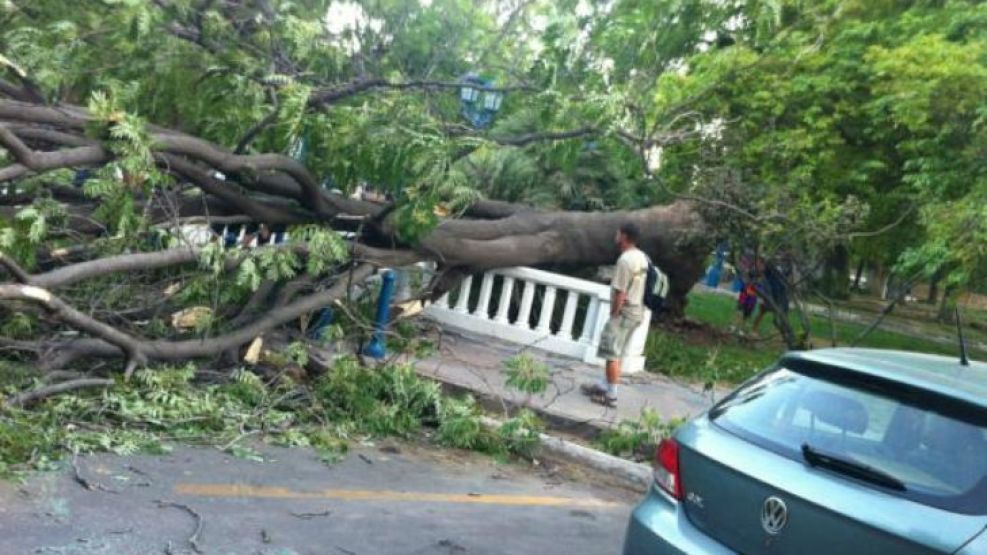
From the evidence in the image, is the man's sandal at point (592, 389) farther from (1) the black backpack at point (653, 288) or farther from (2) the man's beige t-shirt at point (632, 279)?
(1) the black backpack at point (653, 288)

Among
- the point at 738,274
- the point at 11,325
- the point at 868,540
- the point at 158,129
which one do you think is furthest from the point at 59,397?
the point at 738,274

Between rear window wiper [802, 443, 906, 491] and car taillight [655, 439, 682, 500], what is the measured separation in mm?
583

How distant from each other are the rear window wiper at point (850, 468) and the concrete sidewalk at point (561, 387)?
433cm

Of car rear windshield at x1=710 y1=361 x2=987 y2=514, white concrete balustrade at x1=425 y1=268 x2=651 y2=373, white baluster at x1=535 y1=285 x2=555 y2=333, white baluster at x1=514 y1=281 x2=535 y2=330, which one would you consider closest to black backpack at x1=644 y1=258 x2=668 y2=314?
white concrete balustrade at x1=425 y1=268 x2=651 y2=373

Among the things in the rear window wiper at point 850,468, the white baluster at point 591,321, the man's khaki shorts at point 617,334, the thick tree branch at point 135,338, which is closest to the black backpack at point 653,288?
the man's khaki shorts at point 617,334

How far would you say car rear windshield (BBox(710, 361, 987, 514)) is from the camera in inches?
133

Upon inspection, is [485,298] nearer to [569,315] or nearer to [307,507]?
[569,315]

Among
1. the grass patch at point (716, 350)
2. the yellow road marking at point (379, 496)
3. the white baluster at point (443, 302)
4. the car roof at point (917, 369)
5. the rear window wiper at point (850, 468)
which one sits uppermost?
the car roof at point (917, 369)

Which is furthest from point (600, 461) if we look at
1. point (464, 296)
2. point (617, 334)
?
point (464, 296)

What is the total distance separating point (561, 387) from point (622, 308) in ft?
3.38

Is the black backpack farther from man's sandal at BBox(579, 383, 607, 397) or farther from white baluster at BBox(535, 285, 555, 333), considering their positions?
white baluster at BBox(535, 285, 555, 333)

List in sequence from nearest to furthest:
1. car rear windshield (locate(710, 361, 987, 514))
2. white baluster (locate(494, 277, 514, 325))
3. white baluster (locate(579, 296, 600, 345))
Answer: car rear windshield (locate(710, 361, 987, 514))
white baluster (locate(579, 296, 600, 345))
white baluster (locate(494, 277, 514, 325))

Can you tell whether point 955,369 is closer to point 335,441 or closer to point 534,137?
point 335,441

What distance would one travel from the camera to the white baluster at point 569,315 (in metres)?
11.4
